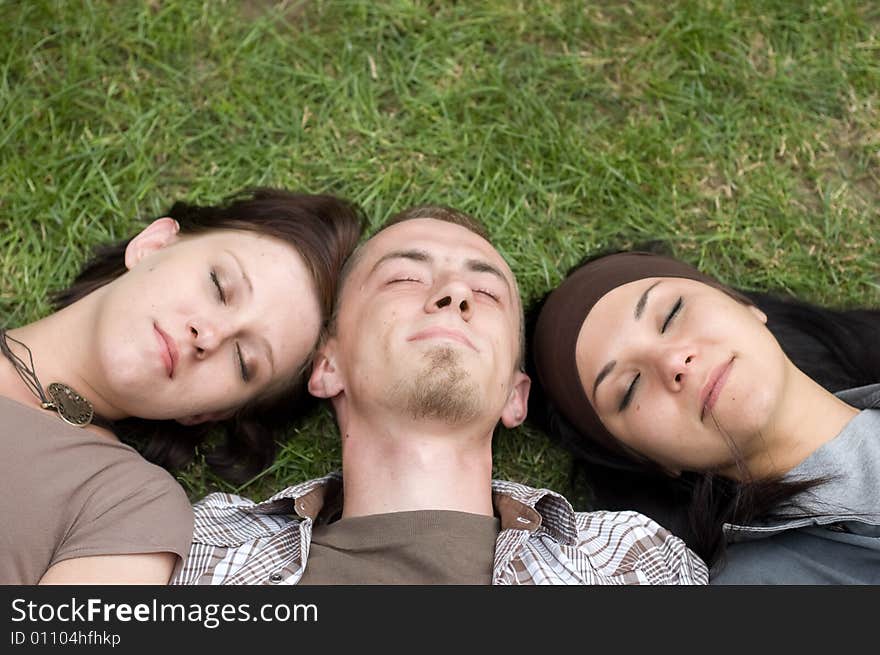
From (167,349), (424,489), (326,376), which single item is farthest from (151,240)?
(424,489)

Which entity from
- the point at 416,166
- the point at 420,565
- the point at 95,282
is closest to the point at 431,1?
the point at 416,166

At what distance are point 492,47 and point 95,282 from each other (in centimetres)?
239

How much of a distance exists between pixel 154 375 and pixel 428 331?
111 cm

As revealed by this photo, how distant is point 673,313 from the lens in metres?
3.42

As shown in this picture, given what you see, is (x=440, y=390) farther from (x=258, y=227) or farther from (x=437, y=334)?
(x=258, y=227)

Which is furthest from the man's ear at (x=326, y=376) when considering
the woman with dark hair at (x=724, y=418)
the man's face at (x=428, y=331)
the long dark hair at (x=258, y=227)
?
the woman with dark hair at (x=724, y=418)

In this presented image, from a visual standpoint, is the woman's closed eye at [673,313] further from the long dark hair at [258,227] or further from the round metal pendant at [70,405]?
the round metal pendant at [70,405]

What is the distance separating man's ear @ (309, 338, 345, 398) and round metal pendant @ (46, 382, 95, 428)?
0.94m

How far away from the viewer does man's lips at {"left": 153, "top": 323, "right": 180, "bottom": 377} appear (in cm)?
325

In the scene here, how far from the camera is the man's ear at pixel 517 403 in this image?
12.1ft

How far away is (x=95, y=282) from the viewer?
150 inches

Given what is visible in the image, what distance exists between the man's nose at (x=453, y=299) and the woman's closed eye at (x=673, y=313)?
81 cm
